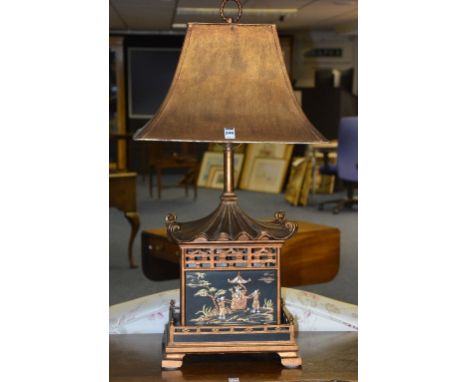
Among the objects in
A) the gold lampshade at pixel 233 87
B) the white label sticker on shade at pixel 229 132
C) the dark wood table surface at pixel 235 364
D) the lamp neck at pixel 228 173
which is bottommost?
the dark wood table surface at pixel 235 364

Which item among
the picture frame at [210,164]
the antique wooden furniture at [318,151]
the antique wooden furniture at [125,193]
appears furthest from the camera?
the picture frame at [210,164]

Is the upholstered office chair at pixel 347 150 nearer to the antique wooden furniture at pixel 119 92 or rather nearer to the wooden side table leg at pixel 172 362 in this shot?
the antique wooden furniture at pixel 119 92

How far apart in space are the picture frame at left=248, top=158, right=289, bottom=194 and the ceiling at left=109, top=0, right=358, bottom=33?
6.63 feet

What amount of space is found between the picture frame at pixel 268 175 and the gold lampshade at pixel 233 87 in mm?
8469

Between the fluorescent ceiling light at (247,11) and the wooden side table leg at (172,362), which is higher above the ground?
the fluorescent ceiling light at (247,11)

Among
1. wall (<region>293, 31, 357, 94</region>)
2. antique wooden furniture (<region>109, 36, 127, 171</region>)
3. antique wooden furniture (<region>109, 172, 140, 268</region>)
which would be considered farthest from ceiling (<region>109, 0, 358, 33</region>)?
antique wooden furniture (<region>109, 172, 140, 268</region>)

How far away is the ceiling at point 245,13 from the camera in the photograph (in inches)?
370

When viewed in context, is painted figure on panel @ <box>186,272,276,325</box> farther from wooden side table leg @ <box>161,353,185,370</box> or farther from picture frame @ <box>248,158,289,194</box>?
picture frame @ <box>248,158,289,194</box>

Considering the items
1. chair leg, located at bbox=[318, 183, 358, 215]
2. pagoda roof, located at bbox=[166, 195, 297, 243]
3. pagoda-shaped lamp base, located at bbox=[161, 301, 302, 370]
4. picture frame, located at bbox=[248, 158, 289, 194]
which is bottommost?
chair leg, located at bbox=[318, 183, 358, 215]

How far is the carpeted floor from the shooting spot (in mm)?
4676

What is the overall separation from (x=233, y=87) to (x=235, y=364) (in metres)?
0.52

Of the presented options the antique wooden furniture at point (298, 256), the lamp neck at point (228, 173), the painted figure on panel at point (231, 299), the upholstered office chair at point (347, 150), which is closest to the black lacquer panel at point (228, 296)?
the painted figure on panel at point (231, 299)

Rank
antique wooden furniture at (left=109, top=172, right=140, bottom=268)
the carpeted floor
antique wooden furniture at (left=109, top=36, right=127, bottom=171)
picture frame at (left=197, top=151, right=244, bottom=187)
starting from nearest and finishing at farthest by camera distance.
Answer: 1. the carpeted floor
2. antique wooden furniture at (left=109, top=172, right=140, bottom=268)
3. picture frame at (left=197, top=151, right=244, bottom=187)
4. antique wooden furniture at (left=109, top=36, right=127, bottom=171)
